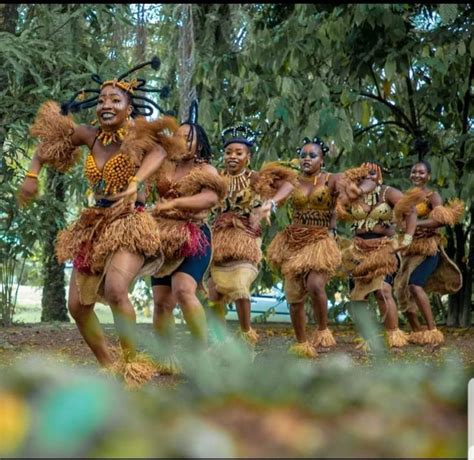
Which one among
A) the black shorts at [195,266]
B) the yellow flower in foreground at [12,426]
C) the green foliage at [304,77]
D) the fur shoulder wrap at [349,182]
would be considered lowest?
the yellow flower in foreground at [12,426]

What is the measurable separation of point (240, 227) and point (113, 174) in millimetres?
1725

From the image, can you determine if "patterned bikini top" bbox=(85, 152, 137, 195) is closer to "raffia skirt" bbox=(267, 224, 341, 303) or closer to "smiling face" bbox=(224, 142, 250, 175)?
"smiling face" bbox=(224, 142, 250, 175)

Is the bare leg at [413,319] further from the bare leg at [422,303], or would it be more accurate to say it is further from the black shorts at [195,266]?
the black shorts at [195,266]

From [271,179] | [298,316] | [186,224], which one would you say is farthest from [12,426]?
[298,316]

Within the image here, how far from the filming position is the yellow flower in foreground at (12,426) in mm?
805

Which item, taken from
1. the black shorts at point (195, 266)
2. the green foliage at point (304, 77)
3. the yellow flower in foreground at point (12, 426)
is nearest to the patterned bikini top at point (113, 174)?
the black shorts at point (195, 266)

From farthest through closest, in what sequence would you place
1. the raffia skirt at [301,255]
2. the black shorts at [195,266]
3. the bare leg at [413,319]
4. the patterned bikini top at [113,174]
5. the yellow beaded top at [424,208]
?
the bare leg at [413,319]
the yellow beaded top at [424,208]
the raffia skirt at [301,255]
the black shorts at [195,266]
the patterned bikini top at [113,174]

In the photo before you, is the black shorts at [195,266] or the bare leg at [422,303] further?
the bare leg at [422,303]

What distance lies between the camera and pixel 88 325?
4.10 m

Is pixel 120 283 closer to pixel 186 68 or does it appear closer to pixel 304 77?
pixel 186 68

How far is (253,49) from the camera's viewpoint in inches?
296

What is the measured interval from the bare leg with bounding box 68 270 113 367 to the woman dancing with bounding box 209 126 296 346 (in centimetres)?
138

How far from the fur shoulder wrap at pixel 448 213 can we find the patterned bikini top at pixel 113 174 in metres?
3.70

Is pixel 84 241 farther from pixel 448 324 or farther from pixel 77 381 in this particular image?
pixel 448 324
